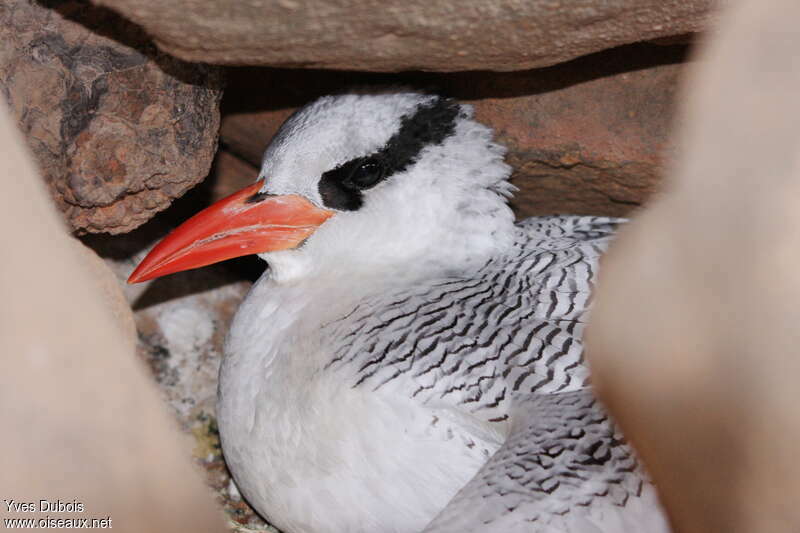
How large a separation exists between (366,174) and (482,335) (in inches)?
25.9

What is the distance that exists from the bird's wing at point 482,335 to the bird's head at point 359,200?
0.58 feet

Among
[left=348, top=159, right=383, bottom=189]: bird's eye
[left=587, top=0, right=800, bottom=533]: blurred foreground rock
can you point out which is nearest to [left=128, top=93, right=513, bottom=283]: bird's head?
[left=348, top=159, right=383, bottom=189]: bird's eye

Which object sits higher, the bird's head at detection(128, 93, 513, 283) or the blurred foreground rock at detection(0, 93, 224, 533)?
the blurred foreground rock at detection(0, 93, 224, 533)

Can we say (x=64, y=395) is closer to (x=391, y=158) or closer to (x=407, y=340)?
(x=407, y=340)

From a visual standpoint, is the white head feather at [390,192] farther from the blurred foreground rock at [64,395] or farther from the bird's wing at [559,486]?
the blurred foreground rock at [64,395]

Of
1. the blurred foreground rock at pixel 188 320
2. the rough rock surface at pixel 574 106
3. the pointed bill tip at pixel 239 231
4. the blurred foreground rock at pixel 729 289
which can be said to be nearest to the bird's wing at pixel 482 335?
the pointed bill tip at pixel 239 231

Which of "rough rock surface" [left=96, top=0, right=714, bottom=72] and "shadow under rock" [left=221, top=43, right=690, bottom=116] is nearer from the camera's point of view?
"rough rock surface" [left=96, top=0, right=714, bottom=72]

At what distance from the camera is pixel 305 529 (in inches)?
106

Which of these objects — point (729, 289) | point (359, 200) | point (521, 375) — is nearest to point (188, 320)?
point (359, 200)

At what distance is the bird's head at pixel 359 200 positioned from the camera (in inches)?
113

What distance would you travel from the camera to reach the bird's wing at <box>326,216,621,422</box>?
2.54 metres

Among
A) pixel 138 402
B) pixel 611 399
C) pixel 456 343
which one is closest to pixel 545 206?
pixel 456 343

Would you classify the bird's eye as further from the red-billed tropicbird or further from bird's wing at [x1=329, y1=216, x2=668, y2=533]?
bird's wing at [x1=329, y1=216, x2=668, y2=533]

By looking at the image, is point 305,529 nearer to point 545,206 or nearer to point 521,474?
point 521,474
